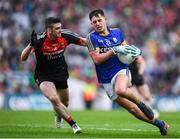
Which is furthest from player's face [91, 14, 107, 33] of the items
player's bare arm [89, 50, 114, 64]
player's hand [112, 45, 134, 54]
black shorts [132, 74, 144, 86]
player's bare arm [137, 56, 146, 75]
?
black shorts [132, 74, 144, 86]

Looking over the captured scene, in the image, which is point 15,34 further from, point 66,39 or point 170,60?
point 66,39

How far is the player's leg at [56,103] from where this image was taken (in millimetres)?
11766

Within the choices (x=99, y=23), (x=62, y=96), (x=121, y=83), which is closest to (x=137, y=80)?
(x=62, y=96)

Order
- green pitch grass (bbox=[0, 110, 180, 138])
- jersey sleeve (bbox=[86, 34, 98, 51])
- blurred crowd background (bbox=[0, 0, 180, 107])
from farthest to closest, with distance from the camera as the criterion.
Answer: blurred crowd background (bbox=[0, 0, 180, 107]), jersey sleeve (bbox=[86, 34, 98, 51]), green pitch grass (bbox=[0, 110, 180, 138])

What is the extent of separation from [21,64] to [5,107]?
1927 mm

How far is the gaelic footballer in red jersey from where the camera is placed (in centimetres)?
1198

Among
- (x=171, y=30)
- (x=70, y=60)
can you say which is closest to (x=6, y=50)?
(x=70, y=60)

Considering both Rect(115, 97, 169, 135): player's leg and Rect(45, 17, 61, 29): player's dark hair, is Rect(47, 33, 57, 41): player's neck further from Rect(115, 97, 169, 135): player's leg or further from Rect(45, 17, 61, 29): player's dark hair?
Rect(115, 97, 169, 135): player's leg

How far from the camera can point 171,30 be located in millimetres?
31203

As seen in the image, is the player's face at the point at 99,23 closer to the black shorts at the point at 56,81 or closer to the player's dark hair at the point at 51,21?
the player's dark hair at the point at 51,21

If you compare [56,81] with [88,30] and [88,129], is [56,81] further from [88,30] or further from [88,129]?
[88,30]

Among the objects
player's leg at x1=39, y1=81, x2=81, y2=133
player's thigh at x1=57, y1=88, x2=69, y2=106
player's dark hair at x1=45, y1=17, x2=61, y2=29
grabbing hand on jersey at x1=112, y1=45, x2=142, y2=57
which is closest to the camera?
grabbing hand on jersey at x1=112, y1=45, x2=142, y2=57

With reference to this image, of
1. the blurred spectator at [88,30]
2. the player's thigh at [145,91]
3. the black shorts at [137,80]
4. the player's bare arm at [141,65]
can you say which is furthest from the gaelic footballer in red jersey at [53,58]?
the blurred spectator at [88,30]

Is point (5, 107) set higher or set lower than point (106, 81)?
lower
